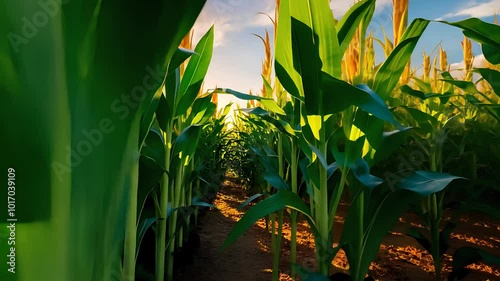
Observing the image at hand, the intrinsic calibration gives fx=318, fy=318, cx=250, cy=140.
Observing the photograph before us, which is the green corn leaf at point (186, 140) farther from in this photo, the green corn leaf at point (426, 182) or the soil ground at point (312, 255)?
the green corn leaf at point (426, 182)

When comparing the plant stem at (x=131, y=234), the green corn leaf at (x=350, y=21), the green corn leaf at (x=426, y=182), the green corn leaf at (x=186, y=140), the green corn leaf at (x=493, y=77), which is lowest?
the plant stem at (x=131, y=234)

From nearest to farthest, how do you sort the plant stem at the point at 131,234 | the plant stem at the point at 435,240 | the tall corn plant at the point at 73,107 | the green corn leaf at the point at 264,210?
the tall corn plant at the point at 73,107 < the plant stem at the point at 131,234 < the green corn leaf at the point at 264,210 < the plant stem at the point at 435,240

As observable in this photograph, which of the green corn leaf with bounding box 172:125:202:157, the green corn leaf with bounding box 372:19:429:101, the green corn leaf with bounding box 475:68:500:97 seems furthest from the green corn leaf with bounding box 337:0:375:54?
the green corn leaf with bounding box 172:125:202:157

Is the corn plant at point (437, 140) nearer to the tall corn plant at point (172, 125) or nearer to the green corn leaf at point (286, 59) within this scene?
the green corn leaf at point (286, 59)

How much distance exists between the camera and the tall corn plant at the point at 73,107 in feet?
0.77

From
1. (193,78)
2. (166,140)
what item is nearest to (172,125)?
(166,140)

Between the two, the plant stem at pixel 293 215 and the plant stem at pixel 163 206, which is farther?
the plant stem at pixel 293 215

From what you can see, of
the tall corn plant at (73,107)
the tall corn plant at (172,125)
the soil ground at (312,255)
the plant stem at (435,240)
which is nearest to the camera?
the tall corn plant at (73,107)

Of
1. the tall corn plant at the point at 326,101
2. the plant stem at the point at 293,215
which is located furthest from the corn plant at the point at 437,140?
the plant stem at the point at 293,215

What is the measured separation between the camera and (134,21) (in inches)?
9.9

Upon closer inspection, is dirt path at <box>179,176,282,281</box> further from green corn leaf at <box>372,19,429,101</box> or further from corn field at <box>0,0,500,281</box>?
green corn leaf at <box>372,19,429,101</box>

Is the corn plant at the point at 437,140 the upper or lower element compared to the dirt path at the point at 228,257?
upper

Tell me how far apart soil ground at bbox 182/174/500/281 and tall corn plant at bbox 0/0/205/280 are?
3.17 ft

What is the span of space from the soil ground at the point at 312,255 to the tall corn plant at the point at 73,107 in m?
0.97
